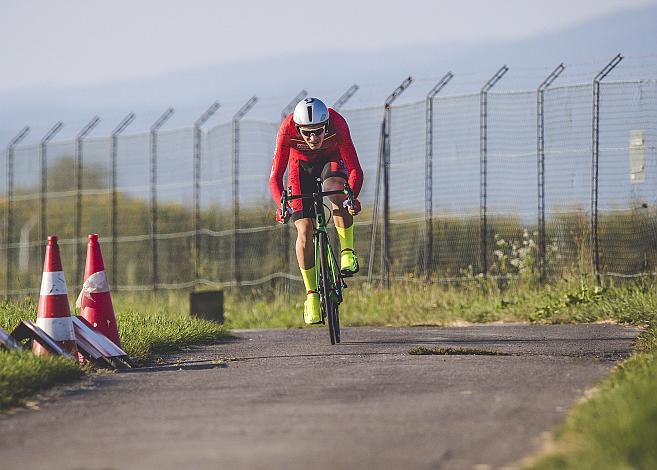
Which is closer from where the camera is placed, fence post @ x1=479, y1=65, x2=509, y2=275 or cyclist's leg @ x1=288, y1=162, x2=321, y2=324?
cyclist's leg @ x1=288, y1=162, x2=321, y2=324

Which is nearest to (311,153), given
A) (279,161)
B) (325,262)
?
(279,161)

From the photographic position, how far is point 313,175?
39.9ft

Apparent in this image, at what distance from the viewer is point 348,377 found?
8.59m

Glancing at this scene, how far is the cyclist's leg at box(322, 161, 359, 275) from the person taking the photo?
12.0 metres

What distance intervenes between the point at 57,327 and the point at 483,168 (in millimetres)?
10653

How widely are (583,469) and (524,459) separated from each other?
0.52 metres

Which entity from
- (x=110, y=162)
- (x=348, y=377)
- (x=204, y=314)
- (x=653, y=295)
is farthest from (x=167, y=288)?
(x=348, y=377)

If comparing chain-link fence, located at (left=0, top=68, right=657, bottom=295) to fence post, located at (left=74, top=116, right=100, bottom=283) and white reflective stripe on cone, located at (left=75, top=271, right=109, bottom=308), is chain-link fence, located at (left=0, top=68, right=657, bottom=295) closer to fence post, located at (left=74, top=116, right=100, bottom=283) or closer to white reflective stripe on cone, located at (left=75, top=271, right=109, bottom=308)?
fence post, located at (left=74, top=116, right=100, bottom=283)

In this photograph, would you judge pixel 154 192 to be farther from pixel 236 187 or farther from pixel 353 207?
pixel 353 207

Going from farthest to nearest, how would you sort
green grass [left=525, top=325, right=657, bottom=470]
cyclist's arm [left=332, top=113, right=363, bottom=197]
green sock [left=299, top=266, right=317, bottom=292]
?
green sock [left=299, top=266, right=317, bottom=292] < cyclist's arm [left=332, top=113, right=363, bottom=197] < green grass [left=525, top=325, right=657, bottom=470]

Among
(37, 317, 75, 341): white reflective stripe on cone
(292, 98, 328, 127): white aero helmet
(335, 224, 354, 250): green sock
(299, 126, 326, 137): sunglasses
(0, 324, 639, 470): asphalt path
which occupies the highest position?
(292, 98, 328, 127): white aero helmet

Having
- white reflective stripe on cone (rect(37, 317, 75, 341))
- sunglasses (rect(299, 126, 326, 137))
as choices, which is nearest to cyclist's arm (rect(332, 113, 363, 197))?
sunglasses (rect(299, 126, 326, 137))

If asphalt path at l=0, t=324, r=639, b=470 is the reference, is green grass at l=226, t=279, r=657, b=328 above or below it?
above

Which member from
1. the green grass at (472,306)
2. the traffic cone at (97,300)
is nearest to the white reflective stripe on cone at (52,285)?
the traffic cone at (97,300)
